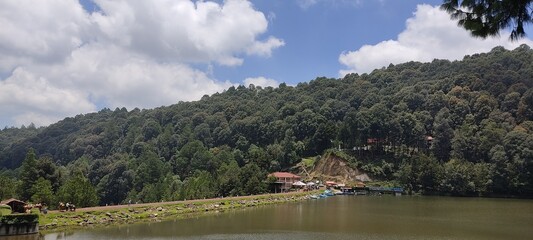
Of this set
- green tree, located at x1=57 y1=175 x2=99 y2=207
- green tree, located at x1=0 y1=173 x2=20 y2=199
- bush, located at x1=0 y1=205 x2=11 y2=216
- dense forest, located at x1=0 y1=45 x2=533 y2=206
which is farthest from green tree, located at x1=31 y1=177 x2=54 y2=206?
bush, located at x1=0 y1=205 x2=11 y2=216

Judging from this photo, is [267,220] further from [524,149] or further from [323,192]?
[524,149]

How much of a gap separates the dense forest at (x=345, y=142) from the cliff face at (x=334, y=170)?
1929mm

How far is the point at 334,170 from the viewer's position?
345 feet

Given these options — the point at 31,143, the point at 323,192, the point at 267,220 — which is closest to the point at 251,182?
the point at 323,192

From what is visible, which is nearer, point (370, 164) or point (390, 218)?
point (390, 218)

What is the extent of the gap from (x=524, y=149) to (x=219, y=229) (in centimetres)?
6481

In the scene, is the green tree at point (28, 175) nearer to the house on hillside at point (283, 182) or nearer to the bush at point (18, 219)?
the bush at point (18, 219)

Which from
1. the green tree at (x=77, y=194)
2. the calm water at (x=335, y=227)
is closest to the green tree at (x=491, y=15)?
the calm water at (x=335, y=227)

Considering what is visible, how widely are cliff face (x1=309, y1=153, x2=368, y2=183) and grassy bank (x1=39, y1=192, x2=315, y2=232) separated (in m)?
42.5

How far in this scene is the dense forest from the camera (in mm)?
75438

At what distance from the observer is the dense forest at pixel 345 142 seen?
247 ft

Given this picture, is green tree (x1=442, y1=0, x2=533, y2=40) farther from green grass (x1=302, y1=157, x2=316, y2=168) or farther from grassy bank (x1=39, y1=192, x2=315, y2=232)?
green grass (x1=302, y1=157, x2=316, y2=168)

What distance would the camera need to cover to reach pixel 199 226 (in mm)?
37562

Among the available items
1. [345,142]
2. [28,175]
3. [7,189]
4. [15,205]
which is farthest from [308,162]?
[15,205]
